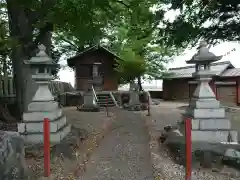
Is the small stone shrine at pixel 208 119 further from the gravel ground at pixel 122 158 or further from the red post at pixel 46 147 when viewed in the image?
the red post at pixel 46 147

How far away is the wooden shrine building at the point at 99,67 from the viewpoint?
70.7ft

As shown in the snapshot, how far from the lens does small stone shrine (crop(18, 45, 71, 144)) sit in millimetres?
6875

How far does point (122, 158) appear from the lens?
21.9ft

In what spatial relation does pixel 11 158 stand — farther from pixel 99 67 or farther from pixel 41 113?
pixel 99 67

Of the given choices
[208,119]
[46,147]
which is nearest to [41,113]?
[46,147]

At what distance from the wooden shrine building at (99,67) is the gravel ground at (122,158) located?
1231cm

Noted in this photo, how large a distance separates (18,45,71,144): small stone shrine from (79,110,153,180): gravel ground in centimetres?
130

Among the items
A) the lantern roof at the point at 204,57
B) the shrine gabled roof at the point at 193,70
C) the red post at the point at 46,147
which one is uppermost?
the shrine gabled roof at the point at 193,70

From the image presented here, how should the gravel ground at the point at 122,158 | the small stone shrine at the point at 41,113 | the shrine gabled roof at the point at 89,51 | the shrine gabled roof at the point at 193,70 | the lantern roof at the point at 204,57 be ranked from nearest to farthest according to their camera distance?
the gravel ground at the point at 122,158 < the small stone shrine at the point at 41,113 < the lantern roof at the point at 204,57 < the shrine gabled roof at the point at 193,70 < the shrine gabled roof at the point at 89,51

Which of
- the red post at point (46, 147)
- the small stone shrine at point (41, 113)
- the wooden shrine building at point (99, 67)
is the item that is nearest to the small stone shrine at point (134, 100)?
the wooden shrine building at point (99, 67)

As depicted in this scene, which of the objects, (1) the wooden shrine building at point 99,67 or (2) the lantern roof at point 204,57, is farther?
(1) the wooden shrine building at point 99,67

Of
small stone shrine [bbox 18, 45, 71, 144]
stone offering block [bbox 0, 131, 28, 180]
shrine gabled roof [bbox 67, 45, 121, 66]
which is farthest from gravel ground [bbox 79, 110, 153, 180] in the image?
shrine gabled roof [bbox 67, 45, 121, 66]

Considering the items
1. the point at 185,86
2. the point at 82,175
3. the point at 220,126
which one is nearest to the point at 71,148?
the point at 82,175

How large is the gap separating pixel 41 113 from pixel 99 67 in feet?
49.2
